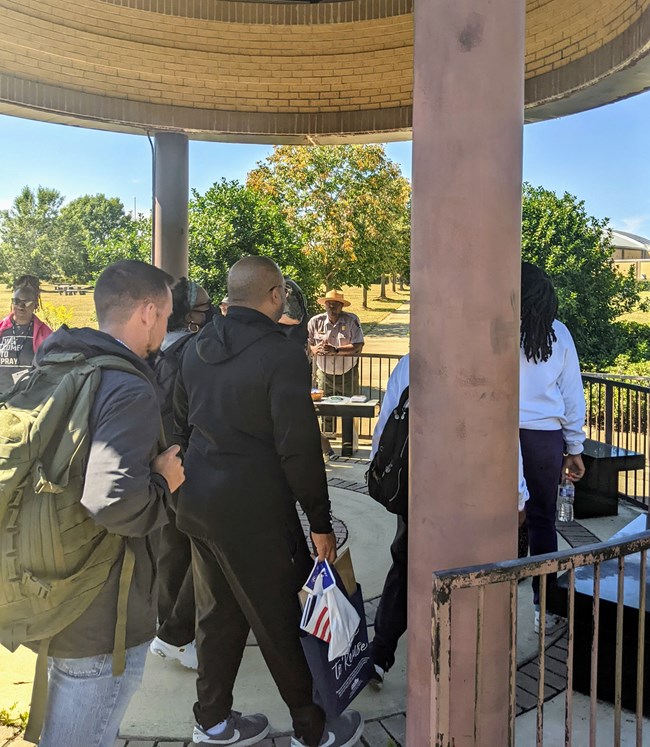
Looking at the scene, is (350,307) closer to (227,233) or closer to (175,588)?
(227,233)

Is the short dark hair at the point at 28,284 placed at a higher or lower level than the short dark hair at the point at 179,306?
higher

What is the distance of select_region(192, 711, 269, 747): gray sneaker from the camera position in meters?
2.82

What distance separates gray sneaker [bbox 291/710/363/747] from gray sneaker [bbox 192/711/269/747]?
190 millimetres

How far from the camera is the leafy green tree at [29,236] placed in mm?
52812

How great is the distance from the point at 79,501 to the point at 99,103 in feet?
20.0

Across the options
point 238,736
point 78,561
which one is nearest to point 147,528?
point 78,561

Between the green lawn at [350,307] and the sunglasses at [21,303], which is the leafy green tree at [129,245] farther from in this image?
the green lawn at [350,307]

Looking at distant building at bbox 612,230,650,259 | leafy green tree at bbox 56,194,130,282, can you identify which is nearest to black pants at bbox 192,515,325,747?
leafy green tree at bbox 56,194,130,282

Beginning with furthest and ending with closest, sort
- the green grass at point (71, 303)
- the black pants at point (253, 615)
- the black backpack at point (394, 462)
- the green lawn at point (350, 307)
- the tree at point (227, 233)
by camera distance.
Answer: the green lawn at point (350, 307) → the green grass at point (71, 303) → the tree at point (227, 233) → the black backpack at point (394, 462) → the black pants at point (253, 615)

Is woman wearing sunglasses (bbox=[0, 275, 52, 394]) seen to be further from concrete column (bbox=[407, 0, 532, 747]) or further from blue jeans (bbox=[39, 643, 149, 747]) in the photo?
concrete column (bbox=[407, 0, 532, 747])

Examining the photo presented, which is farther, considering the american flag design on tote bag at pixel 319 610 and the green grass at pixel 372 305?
the green grass at pixel 372 305

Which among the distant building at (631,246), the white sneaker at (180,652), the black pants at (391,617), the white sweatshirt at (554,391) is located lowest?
the white sneaker at (180,652)

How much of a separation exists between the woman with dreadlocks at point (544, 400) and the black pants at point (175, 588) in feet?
5.98

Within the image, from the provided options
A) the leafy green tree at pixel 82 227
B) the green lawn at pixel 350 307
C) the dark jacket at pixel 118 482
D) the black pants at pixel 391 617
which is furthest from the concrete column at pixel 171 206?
the leafy green tree at pixel 82 227
